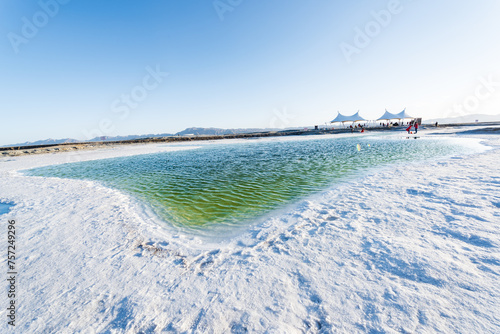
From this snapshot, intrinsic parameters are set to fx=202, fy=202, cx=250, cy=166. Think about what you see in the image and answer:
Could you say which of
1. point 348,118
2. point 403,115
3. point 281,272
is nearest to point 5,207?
point 281,272

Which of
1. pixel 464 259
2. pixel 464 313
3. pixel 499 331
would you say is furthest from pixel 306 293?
pixel 464 259

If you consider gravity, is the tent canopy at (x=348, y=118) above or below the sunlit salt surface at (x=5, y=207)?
above

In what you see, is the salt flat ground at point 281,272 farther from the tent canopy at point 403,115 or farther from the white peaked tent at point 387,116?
the white peaked tent at point 387,116

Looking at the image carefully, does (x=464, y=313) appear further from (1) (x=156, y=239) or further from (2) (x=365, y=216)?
(1) (x=156, y=239)

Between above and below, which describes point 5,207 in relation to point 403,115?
below

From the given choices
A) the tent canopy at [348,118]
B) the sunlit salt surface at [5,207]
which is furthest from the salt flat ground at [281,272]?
the tent canopy at [348,118]

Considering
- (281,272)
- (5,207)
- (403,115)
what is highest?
(403,115)

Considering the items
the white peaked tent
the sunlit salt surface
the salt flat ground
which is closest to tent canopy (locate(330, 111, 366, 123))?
the white peaked tent

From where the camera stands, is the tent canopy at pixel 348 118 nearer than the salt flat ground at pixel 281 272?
No

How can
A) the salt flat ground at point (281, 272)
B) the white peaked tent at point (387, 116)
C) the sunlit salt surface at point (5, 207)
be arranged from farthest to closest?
1. the white peaked tent at point (387, 116)
2. the sunlit salt surface at point (5, 207)
3. the salt flat ground at point (281, 272)

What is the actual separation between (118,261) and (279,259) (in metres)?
3.31

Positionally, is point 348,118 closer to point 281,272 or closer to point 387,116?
point 387,116

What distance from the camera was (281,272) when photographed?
3.53 metres

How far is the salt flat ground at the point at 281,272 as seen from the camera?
8.61 feet
